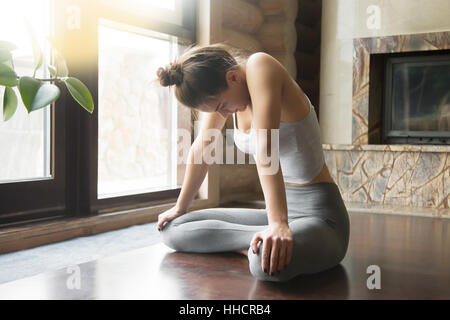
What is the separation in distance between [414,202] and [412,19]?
4.69 ft

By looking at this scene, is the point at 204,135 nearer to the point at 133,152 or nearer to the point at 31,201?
the point at 31,201

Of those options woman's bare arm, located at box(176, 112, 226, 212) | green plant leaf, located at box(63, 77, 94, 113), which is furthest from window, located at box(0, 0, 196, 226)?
green plant leaf, located at box(63, 77, 94, 113)

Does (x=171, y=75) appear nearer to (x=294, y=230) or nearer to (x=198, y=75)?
(x=198, y=75)

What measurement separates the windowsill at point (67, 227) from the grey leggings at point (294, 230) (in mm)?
771

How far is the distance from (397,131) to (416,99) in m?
0.29

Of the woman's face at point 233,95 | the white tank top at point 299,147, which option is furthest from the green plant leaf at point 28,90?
the white tank top at point 299,147

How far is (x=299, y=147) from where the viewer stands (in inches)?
73.8

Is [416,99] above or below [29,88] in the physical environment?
above

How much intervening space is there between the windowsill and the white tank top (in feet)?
4.12

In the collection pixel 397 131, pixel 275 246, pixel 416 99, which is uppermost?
pixel 416 99

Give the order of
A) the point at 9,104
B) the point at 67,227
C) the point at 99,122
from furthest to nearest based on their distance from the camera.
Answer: the point at 99,122, the point at 67,227, the point at 9,104

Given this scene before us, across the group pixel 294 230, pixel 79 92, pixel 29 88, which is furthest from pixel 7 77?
pixel 294 230
